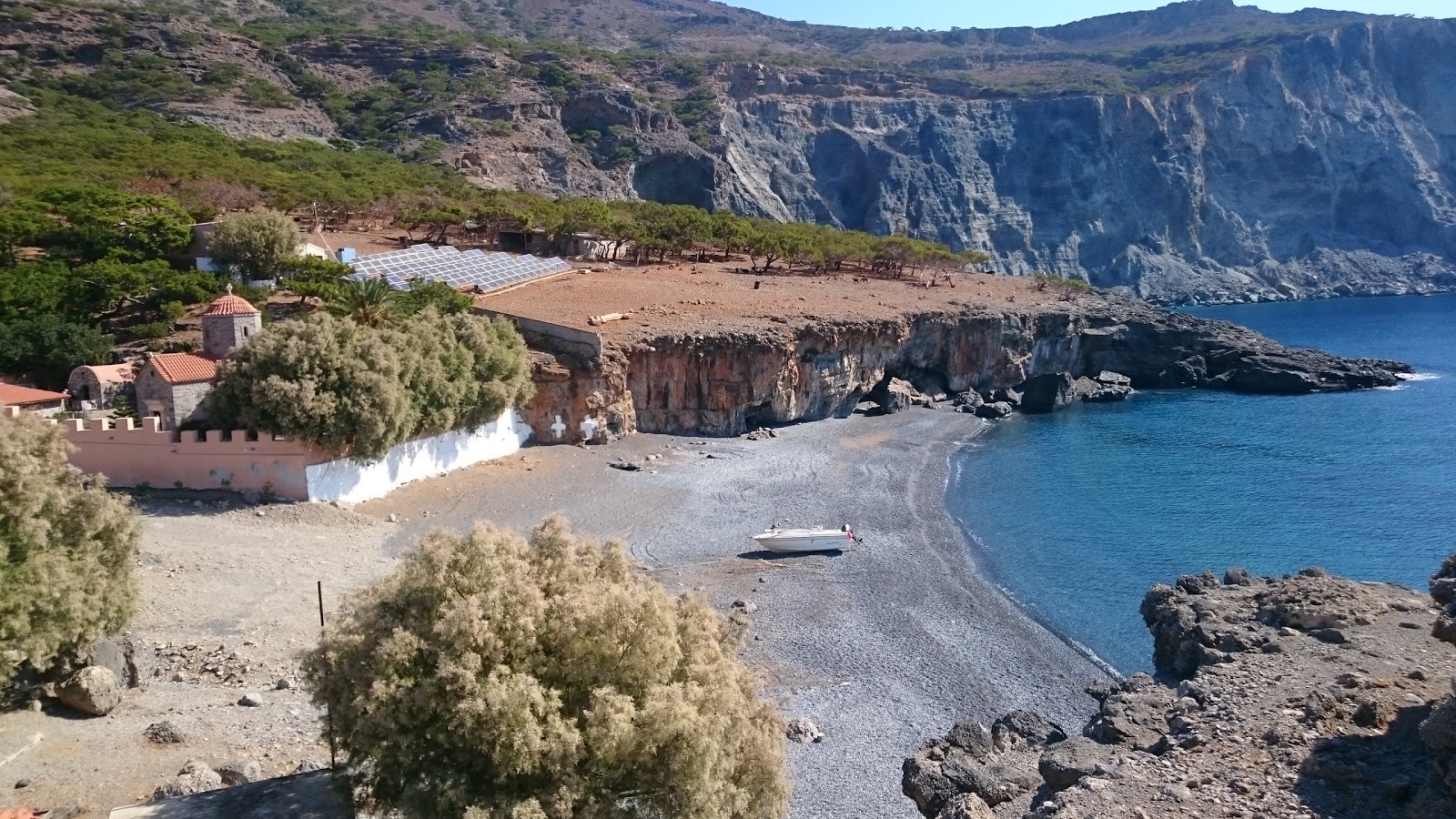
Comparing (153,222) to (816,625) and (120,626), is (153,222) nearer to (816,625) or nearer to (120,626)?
(120,626)

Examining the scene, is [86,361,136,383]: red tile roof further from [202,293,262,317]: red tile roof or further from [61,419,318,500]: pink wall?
[61,419,318,500]: pink wall

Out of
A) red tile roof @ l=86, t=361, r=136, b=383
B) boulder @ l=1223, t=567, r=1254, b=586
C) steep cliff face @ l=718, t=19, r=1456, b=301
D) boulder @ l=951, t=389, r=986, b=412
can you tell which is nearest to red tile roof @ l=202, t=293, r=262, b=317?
red tile roof @ l=86, t=361, r=136, b=383

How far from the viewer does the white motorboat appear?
87.7 ft

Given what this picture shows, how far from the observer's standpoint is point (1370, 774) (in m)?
14.2

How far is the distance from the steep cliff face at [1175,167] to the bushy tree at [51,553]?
95961 mm

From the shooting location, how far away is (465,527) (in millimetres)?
25766

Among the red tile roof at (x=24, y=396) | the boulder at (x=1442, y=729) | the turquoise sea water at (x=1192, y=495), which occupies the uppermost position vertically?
the red tile roof at (x=24, y=396)

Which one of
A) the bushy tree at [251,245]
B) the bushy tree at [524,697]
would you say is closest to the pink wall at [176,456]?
the bushy tree at [251,245]

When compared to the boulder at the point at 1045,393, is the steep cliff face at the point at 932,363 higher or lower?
higher

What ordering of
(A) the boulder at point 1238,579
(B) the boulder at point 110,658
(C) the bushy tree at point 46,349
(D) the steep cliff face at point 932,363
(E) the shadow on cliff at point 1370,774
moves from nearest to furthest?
(E) the shadow on cliff at point 1370,774 < (B) the boulder at point 110,658 < (A) the boulder at point 1238,579 < (C) the bushy tree at point 46,349 < (D) the steep cliff face at point 932,363

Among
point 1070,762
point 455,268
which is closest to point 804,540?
point 1070,762

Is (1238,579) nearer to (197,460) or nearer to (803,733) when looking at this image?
(803,733)

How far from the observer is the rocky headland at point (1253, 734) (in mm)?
13828

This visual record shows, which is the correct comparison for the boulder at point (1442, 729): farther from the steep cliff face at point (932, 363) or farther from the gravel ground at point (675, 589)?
the steep cliff face at point (932, 363)
